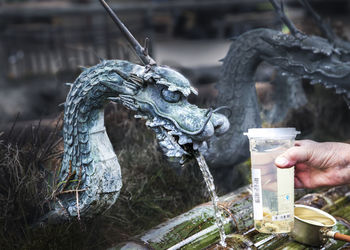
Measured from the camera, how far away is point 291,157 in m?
1.50

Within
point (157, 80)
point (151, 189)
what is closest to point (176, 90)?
point (157, 80)

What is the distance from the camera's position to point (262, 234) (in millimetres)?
1744

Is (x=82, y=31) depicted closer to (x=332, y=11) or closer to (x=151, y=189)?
(x=151, y=189)

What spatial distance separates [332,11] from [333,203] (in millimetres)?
9926

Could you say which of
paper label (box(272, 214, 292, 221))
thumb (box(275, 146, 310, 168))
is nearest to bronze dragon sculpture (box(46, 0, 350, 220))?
thumb (box(275, 146, 310, 168))

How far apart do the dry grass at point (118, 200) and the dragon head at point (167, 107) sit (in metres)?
0.50

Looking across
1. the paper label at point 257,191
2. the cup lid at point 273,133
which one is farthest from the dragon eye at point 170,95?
the paper label at point 257,191

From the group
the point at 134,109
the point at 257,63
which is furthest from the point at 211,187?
the point at 257,63

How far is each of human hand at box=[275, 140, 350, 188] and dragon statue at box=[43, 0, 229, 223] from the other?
0.40m

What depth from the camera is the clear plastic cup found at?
60.1 inches

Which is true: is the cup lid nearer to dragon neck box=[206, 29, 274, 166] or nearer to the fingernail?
the fingernail

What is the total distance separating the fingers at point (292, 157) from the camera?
4.82ft

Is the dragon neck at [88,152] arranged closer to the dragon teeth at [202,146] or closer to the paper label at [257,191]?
the dragon teeth at [202,146]

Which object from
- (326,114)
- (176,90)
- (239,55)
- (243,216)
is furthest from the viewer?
(326,114)
